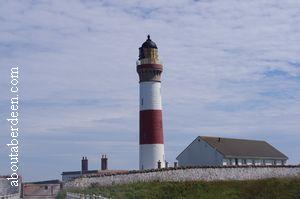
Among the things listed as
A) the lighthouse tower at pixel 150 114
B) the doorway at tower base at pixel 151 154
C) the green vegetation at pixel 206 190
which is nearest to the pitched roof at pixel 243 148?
the doorway at tower base at pixel 151 154

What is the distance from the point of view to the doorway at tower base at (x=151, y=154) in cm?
5003

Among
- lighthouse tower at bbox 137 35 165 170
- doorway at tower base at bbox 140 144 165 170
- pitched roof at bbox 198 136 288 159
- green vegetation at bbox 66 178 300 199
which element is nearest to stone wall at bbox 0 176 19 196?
green vegetation at bbox 66 178 300 199

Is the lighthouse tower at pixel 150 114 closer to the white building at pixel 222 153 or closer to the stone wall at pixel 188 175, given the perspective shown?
the stone wall at pixel 188 175

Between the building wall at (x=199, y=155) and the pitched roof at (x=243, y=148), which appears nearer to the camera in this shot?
the building wall at (x=199, y=155)

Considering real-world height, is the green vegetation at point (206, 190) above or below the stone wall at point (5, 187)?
below

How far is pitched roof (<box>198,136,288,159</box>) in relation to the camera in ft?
185

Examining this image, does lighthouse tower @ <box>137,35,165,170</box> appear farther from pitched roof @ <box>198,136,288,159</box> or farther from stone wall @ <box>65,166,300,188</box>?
pitched roof @ <box>198,136,288,159</box>

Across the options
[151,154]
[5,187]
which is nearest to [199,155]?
[151,154]

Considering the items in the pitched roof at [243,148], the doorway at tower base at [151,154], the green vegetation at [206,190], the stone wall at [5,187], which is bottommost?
the green vegetation at [206,190]

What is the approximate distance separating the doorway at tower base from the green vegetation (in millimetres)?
8090

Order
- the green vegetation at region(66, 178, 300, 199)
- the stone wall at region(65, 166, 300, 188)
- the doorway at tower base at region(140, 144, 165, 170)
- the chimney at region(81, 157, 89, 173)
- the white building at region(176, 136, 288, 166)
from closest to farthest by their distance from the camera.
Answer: the green vegetation at region(66, 178, 300, 199) → the stone wall at region(65, 166, 300, 188) → the doorway at tower base at region(140, 144, 165, 170) → the white building at region(176, 136, 288, 166) → the chimney at region(81, 157, 89, 173)

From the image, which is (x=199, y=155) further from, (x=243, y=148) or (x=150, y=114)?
(x=150, y=114)

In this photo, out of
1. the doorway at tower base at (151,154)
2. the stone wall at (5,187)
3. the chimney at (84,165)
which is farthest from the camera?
the chimney at (84,165)

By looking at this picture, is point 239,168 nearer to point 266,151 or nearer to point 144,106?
point 144,106
